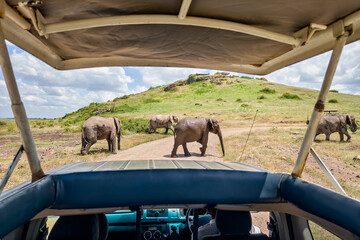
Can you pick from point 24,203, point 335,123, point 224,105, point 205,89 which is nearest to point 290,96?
point 224,105

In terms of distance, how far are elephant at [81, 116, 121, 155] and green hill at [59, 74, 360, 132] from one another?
906 centimetres

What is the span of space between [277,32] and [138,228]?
6.15ft

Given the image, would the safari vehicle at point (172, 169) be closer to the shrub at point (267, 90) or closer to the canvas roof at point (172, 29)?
the canvas roof at point (172, 29)

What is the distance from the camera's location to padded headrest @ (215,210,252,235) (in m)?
1.89

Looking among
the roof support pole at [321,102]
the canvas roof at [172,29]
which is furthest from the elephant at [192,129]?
the roof support pole at [321,102]

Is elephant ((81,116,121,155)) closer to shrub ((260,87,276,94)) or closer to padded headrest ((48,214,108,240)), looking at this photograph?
padded headrest ((48,214,108,240))

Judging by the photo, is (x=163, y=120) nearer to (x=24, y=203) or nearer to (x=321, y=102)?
(x=321, y=102)

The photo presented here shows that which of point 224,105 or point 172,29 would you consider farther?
point 224,105

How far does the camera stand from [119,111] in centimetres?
3209

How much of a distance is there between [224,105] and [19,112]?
32.7 m

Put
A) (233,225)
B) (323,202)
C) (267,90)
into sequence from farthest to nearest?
(267,90) → (233,225) → (323,202)

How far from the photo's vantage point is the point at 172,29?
1814mm

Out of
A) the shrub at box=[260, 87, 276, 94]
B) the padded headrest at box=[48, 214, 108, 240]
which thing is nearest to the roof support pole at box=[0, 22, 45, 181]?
the padded headrest at box=[48, 214, 108, 240]

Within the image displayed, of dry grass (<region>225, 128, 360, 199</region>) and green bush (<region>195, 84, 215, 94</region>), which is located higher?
green bush (<region>195, 84, 215, 94</region>)
